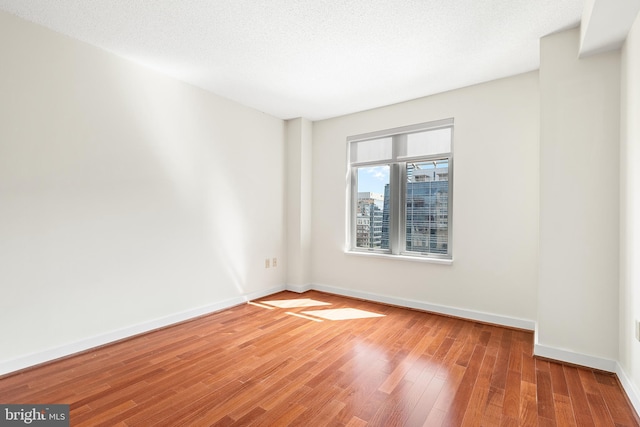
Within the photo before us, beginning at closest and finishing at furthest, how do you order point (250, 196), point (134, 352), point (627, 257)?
point (627, 257)
point (134, 352)
point (250, 196)

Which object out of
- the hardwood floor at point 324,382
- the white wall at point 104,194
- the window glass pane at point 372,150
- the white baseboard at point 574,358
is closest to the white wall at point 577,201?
the white baseboard at point 574,358

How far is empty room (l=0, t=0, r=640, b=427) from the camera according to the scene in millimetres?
1951

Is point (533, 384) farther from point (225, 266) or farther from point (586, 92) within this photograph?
point (225, 266)

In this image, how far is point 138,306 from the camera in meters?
2.88

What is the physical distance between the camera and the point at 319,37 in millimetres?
2441

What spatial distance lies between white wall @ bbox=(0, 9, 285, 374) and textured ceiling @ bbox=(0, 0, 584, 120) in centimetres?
29

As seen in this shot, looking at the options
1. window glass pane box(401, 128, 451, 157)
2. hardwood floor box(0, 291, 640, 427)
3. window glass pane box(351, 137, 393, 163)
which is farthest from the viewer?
window glass pane box(351, 137, 393, 163)

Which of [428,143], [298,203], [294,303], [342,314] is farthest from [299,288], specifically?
[428,143]

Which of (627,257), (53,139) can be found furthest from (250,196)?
(627,257)

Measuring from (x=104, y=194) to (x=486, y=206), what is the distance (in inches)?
150

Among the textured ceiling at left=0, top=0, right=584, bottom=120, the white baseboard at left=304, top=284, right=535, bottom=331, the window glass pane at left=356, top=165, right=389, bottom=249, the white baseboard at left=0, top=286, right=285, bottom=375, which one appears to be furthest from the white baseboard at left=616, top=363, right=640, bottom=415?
the white baseboard at left=0, top=286, right=285, bottom=375

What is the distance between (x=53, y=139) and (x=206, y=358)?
2152mm

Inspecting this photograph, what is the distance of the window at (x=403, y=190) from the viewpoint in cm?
362

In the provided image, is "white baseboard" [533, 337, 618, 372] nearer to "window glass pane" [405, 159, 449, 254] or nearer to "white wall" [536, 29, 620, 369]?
"white wall" [536, 29, 620, 369]
